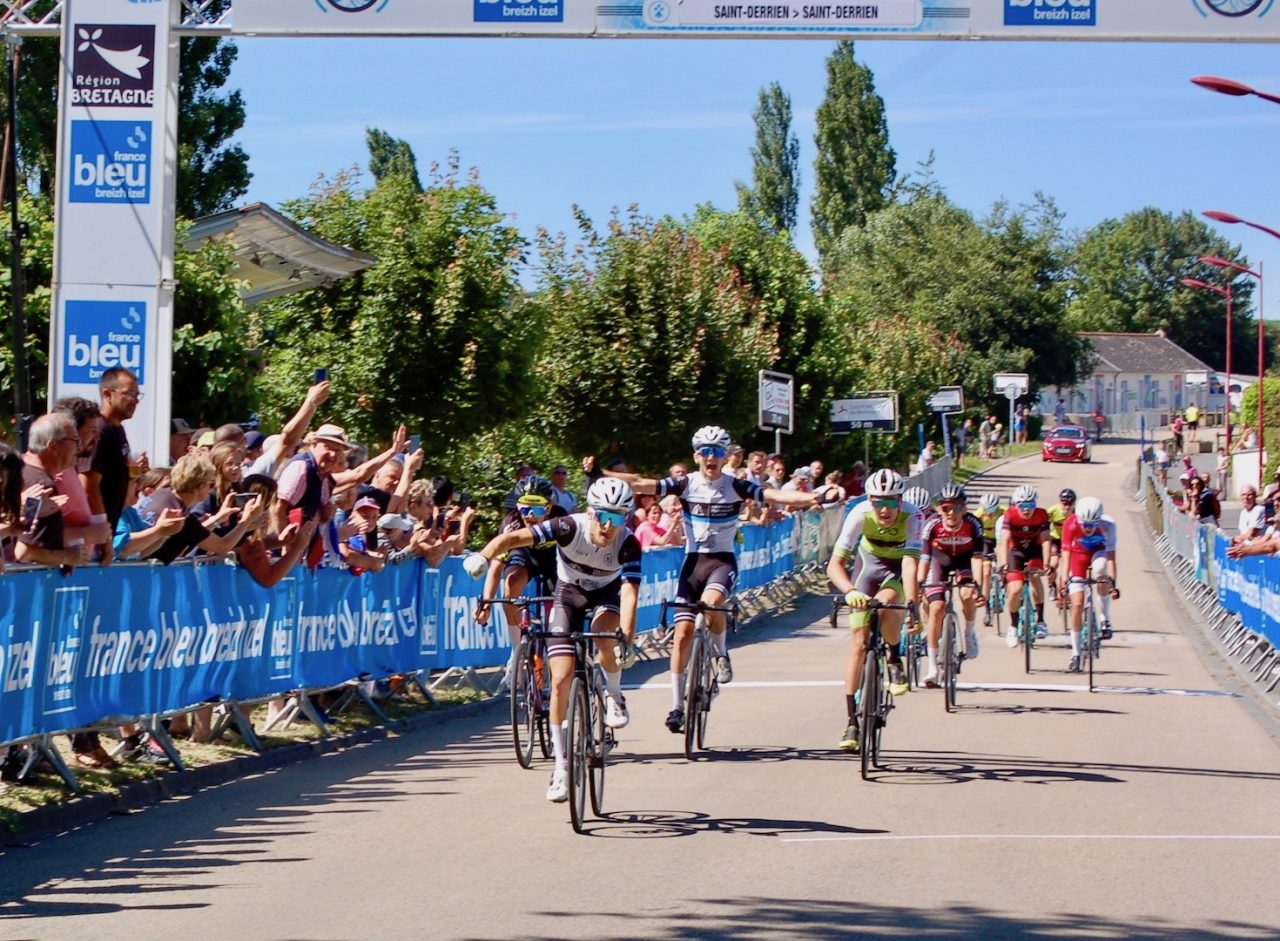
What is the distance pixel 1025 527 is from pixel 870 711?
10.3 meters

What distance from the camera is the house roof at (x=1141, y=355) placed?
142250 mm

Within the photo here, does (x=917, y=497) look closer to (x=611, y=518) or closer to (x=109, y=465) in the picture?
(x=611, y=518)

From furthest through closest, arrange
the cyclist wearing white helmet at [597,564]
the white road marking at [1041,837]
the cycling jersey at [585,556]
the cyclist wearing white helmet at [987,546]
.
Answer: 1. the cyclist wearing white helmet at [987,546]
2. the cycling jersey at [585,556]
3. the cyclist wearing white helmet at [597,564]
4. the white road marking at [1041,837]

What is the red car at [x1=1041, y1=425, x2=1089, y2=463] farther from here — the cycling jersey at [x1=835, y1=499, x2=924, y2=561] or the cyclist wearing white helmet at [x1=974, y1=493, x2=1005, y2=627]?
the cycling jersey at [x1=835, y1=499, x2=924, y2=561]

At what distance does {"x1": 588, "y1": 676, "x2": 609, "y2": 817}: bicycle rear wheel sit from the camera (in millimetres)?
9672

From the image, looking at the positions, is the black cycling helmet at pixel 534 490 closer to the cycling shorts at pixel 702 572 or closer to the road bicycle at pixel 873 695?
the cycling shorts at pixel 702 572

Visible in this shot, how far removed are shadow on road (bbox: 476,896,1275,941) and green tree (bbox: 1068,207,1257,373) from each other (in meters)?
143

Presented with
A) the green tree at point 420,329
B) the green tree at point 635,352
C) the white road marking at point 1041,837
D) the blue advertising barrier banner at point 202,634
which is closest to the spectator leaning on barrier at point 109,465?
the blue advertising barrier banner at point 202,634

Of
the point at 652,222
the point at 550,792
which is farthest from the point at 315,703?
the point at 652,222

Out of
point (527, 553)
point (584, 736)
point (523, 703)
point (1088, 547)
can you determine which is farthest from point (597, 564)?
point (1088, 547)

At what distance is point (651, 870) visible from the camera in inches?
330

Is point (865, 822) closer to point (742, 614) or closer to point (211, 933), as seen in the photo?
point (211, 933)

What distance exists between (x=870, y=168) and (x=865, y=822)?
88390 millimetres

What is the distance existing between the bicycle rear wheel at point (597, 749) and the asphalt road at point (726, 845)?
141 millimetres
